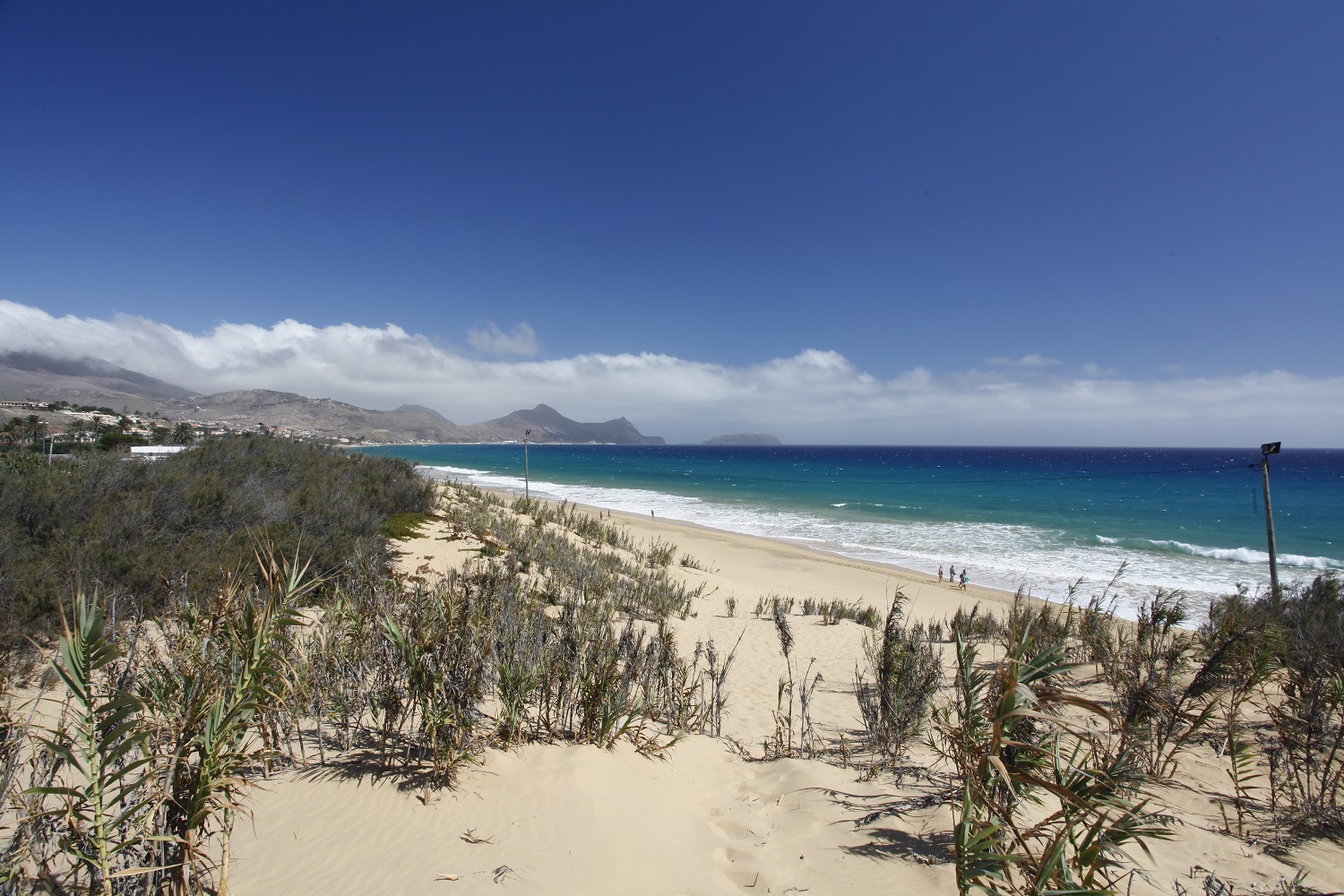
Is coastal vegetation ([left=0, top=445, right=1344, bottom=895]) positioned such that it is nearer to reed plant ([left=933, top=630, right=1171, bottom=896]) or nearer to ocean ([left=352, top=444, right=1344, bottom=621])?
reed plant ([left=933, top=630, right=1171, bottom=896])

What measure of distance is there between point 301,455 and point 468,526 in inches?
196

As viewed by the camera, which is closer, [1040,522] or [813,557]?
[813,557]

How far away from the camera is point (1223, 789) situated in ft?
14.5

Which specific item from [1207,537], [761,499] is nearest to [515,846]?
[1207,537]

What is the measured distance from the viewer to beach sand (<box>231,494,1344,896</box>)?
2869 millimetres

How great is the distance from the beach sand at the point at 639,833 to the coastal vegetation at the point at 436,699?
0.52 feet

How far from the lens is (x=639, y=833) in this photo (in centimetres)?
337

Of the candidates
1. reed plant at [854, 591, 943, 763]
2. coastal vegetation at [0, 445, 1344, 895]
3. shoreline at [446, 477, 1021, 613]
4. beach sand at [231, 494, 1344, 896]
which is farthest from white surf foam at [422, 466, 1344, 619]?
beach sand at [231, 494, 1344, 896]

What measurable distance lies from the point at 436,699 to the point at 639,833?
1.53m

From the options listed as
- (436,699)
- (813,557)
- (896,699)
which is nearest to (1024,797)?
(896,699)

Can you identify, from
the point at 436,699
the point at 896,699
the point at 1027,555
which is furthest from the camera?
the point at 1027,555

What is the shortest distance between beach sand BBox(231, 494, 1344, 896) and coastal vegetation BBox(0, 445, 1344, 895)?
0.52 ft

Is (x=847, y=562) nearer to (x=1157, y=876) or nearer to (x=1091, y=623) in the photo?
(x=1091, y=623)

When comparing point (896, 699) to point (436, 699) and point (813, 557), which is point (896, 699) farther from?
point (813, 557)
